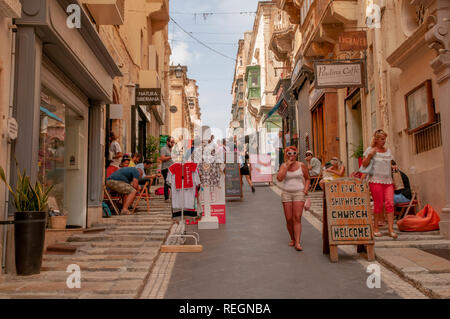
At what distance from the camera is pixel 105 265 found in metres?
6.23

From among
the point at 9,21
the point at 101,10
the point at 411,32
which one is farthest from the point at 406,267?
the point at 101,10

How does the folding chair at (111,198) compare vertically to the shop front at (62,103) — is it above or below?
below

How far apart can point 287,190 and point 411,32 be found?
17.9 feet

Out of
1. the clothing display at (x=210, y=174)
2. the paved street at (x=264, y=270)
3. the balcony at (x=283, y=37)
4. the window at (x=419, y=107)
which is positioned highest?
the balcony at (x=283, y=37)

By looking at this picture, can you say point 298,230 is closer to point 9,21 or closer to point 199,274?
point 199,274

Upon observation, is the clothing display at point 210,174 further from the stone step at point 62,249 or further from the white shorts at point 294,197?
the stone step at point 62,249

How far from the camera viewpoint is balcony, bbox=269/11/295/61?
29.7 metres

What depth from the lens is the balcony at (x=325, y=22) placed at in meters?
14.9

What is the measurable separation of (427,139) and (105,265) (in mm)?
7220

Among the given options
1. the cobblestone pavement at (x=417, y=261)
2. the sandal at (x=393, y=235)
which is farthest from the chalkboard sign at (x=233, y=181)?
the sandal at (x=393, y=235)

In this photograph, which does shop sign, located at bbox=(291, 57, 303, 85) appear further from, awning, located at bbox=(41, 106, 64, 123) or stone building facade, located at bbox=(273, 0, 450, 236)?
awning, located at bbox=(41, 106, 64, 123)

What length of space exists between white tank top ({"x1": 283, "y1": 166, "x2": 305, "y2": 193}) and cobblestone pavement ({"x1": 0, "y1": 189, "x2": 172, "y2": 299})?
2.40 metres

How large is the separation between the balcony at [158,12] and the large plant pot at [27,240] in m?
17.8
